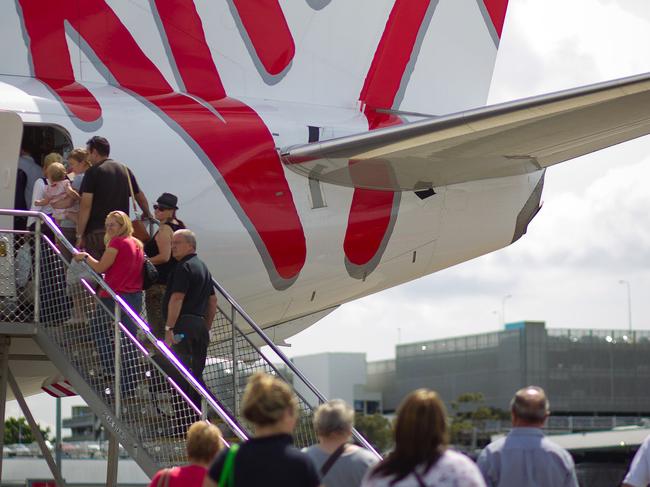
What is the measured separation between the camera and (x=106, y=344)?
1035cm

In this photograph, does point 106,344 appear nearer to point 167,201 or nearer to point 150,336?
point 150,336

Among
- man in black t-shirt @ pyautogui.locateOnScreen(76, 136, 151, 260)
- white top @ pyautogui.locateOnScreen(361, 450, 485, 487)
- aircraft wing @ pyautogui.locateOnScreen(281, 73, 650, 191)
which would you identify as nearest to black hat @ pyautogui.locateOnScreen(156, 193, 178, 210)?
man in black t-shirt @ pyautogui.locateOnScreen(76, 136, 151, 260)

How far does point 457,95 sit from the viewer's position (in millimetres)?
16922

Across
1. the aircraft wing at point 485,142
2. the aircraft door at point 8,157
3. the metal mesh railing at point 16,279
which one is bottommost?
the metal mesh railing at point 16,279

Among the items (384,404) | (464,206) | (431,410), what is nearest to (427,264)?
(464,206)

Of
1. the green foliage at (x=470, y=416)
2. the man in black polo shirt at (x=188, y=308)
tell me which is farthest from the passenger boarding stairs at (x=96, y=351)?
the green foliage at (x=470, y=416)

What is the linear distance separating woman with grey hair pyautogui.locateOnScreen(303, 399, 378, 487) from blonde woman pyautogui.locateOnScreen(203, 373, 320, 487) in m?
0.62

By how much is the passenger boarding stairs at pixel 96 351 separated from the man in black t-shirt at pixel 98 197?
287 millimetres

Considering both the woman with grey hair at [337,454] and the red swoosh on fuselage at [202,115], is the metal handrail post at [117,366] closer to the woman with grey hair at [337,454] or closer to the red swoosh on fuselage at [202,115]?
the red swoosh on fuselage at [202,115]

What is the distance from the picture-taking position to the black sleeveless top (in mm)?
11297

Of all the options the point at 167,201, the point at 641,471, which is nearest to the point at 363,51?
the point at 167,201

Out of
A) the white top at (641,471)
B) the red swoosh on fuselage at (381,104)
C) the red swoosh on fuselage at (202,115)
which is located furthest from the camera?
the red swoosh on fuselage at (381,104)

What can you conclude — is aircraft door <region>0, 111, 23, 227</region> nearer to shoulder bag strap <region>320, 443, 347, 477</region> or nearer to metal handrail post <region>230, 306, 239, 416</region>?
metal handrail post <region>230, 306, 239, 416</region>

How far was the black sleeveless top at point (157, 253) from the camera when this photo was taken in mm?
11297
